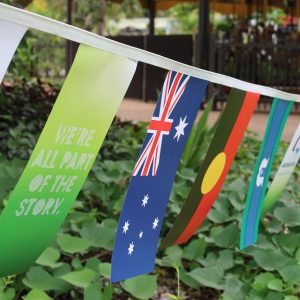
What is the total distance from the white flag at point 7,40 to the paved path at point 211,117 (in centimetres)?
718

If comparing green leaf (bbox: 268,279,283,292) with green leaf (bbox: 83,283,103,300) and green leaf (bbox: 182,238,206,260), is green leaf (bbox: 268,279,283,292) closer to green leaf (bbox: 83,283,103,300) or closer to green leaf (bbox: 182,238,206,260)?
green leaf (bbox: 182,238,206,260)

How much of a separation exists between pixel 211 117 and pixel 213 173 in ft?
27.1

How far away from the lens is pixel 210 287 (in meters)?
2.94

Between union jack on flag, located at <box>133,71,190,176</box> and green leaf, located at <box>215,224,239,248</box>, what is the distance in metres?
1.20

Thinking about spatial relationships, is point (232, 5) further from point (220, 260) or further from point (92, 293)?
point (92, 293)

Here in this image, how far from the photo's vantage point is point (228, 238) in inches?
130

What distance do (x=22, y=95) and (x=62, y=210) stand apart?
17.1ft

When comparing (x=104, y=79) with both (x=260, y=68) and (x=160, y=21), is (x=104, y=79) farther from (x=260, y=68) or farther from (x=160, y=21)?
(x=160, y=21)

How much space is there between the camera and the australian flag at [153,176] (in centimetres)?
204

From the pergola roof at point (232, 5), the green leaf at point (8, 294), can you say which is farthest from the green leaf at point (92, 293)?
the pergola roof at point (232, 5)

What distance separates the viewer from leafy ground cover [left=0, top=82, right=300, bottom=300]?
2.64m

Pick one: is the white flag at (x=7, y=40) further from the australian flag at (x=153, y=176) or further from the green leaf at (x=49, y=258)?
the green leaf at (x=49, y=258)

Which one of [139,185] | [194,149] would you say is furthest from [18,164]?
[139,185]

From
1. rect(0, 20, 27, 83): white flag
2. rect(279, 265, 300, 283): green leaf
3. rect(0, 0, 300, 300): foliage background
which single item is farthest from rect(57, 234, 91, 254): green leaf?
rect(0, 20, 27, 83): white flag
